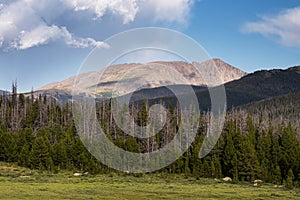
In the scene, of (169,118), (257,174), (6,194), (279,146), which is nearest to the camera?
(6,194)

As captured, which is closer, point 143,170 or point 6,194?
point 6,194

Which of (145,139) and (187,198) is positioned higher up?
(145,139)

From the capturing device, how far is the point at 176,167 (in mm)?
82812

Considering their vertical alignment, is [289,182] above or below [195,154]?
→ below

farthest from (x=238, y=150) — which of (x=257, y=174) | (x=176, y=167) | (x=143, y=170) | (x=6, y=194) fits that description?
(x=6, y=194)

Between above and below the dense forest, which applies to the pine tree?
below

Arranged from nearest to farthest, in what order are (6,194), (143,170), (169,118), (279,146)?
1. (6,194)
2. (143,170)
3. (279,146)
4. (169,118)

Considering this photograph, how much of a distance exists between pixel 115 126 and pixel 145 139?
934cm

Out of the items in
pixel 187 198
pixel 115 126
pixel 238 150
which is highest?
pixel 115 126

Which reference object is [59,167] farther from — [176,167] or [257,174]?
[257,174]

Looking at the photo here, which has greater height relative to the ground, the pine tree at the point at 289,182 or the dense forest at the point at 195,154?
the dense forest at the point at 195,154

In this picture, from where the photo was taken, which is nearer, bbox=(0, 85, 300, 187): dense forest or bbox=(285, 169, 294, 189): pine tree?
bbox=(285, 169, 294, 189): pine tree

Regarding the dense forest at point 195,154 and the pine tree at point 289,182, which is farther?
the dense forest at point 195,154

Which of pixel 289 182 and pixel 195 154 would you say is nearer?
pixel 289 182
